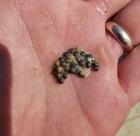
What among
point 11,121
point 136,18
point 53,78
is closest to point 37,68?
point 53,78

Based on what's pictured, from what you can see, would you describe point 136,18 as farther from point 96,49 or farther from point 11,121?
point 11,121

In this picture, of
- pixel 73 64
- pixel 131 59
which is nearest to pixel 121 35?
pixel 131 59

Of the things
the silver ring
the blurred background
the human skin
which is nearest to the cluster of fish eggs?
the human skin

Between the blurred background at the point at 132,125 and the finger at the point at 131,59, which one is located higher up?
the finger at the point at 131,59

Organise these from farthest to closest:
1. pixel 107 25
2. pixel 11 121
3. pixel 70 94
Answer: pixel 107 25 < pixel 70 94 < pixel 11 121

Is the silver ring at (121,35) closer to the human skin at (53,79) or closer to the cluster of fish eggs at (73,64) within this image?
the human skin at (53,79)

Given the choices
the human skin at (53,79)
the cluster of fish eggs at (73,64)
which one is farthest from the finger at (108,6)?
the cluster of fish eggs at (73,64)
